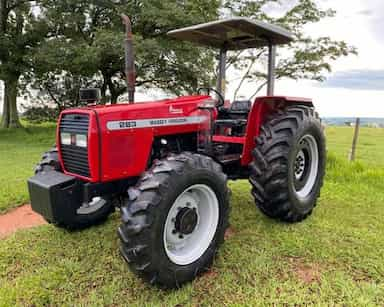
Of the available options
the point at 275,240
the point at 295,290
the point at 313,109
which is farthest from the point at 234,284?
the point at 313,109

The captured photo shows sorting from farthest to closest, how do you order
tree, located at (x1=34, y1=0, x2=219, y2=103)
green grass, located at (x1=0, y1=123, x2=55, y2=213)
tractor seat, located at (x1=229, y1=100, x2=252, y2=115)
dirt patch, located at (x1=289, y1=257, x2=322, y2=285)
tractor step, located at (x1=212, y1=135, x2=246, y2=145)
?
tree, located at (x1=34, y1=0, x2=219, y2=103)
green grass, located at (x1=0, y1=123, x2=55, y2=213)
tractor seat, located at (x1=229, y1=100, x2=252, y2=115)
tractor step, located at (x1=212, y1=135, x2=246, y2=145)
dirt patch, located at (x1=289, y1=257, x2=322, y2=285)

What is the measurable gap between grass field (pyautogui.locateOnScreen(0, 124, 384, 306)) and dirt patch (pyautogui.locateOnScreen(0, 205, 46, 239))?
291 mm

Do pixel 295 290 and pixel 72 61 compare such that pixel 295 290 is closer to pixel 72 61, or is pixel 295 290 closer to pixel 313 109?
pixel 313 109

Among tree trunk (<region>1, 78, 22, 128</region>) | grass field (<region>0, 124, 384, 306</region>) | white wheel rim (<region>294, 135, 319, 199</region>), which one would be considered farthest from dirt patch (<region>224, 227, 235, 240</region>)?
tree trunk (<region>1, 78, 22, 128</region>)

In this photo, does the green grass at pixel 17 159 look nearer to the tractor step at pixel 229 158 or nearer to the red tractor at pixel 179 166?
the red tractor at pixel 179 166

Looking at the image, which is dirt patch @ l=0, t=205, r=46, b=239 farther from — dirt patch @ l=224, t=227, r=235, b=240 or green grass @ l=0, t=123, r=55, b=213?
dirt patch @ l=224, t=227, r=235, b=240

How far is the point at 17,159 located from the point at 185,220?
22.5 feet

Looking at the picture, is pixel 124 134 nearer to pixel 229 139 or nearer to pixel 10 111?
pixel 229 139

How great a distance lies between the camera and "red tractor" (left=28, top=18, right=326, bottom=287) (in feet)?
7.29

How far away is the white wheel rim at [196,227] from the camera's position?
2449mm

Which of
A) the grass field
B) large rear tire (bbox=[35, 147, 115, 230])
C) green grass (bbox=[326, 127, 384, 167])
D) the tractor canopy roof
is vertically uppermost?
the tractor canopy roof

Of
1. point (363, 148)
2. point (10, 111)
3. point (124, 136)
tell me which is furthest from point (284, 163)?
point (10, 111)

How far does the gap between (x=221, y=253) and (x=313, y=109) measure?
196cm

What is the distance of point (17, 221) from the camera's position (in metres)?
3.81
